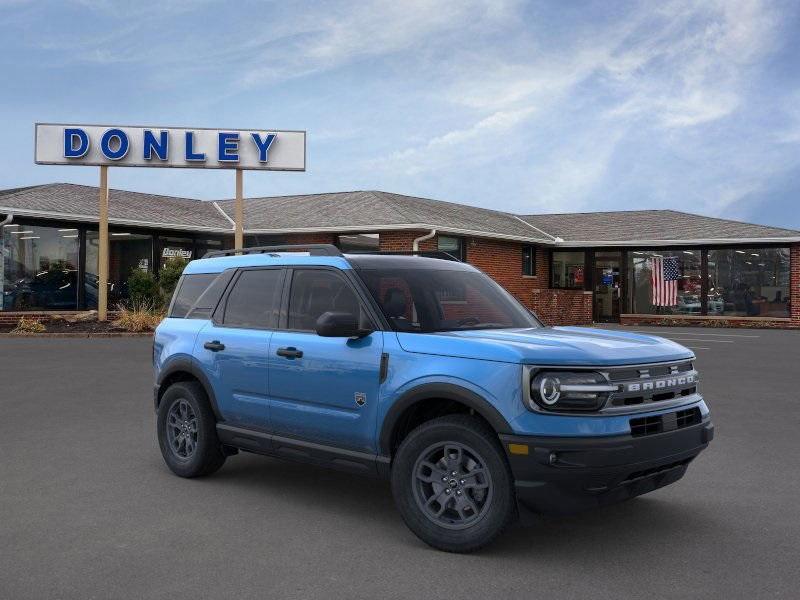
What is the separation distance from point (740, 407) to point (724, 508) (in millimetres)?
5090

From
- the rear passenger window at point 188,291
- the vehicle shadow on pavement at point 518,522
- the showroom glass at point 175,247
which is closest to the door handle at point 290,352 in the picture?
the vehicle shadow on pavement at point 518,522

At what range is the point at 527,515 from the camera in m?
4.60

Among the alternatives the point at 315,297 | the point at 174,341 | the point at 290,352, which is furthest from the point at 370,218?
the point at 290,352

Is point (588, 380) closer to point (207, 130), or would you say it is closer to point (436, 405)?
point (436, 405)

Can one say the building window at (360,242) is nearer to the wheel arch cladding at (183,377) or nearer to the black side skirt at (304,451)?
the wheel arch cladding at (183,377)

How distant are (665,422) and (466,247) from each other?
2343 cm

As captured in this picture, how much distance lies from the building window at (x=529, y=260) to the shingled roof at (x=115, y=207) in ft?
36.6

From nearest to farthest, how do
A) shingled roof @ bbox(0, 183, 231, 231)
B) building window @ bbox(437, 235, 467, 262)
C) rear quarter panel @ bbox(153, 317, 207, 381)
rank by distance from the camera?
rear quarter panel @ bbox(153, 317, 207, 381) < shingled roof @ bbox(0, 183, 231, 231) < building window @ bbox(437, 235, 467, 262)

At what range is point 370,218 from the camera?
2769 cm

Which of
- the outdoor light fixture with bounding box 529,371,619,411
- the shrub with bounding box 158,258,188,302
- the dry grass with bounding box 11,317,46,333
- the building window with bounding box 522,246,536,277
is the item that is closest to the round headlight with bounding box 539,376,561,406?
the outdoor light fixture with bounding box 529,371,619,411

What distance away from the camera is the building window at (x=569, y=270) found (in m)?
33.2

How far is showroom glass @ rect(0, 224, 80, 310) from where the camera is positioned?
2488 centimetres

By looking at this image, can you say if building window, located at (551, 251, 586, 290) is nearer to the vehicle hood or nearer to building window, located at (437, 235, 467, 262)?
building window, located at (437, 235, 467, 262)

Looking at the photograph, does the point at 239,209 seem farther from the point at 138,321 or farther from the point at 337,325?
the point at 337,325
